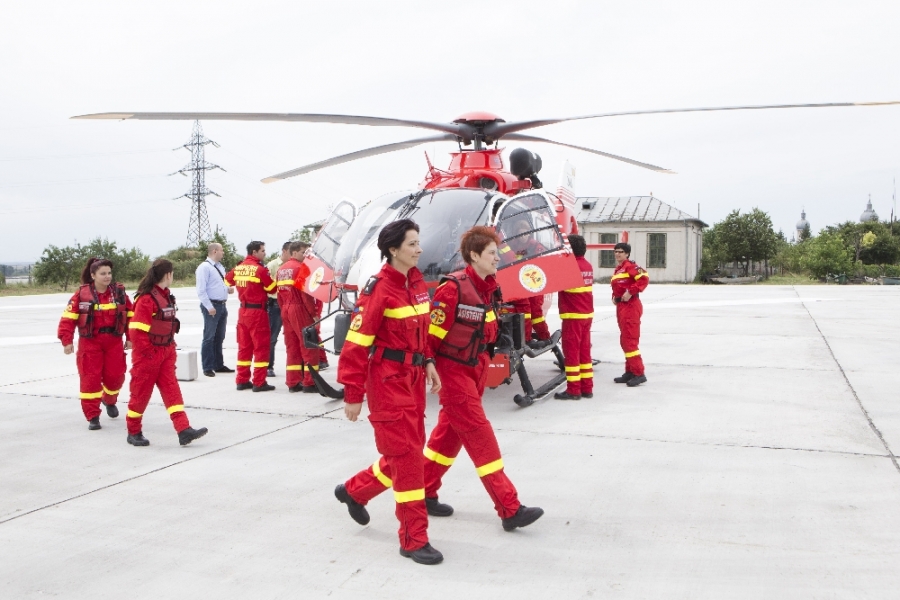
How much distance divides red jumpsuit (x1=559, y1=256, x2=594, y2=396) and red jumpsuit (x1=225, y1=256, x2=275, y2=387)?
10.7 feet

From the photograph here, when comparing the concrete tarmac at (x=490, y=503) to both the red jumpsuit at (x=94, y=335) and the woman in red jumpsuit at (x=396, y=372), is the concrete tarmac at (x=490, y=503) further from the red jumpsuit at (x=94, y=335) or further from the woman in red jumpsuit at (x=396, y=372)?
the red jumpsuit at (x=94, y=335)

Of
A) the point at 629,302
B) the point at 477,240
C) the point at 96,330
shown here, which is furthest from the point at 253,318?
the point at 477,240

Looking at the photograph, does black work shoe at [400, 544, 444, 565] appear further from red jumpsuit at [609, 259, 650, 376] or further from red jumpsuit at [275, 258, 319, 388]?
red jumpsuit at [609, 259, 650, 376]

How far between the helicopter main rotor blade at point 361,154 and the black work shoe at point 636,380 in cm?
373

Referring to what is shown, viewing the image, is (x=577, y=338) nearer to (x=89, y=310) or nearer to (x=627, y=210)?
(x=89, y=310)

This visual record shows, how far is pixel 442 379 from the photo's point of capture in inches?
153

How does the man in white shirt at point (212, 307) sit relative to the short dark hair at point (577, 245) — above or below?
below

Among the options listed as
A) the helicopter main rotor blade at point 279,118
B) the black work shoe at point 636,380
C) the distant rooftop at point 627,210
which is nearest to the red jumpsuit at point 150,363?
the helicopter main rotor blade at point 279,118

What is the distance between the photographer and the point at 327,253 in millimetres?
7594

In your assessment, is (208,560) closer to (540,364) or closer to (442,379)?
(442,379)

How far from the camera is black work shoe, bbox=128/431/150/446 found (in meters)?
5.68

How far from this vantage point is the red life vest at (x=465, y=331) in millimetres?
3842

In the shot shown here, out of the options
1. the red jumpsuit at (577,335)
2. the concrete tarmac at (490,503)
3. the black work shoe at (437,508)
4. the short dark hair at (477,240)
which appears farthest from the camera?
the red jumpsuit at (577,335)

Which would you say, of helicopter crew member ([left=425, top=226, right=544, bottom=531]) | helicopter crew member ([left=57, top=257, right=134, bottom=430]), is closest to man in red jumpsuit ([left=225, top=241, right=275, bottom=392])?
helicopter crew member ([left=57, top=257, right=134, bottom=430])
